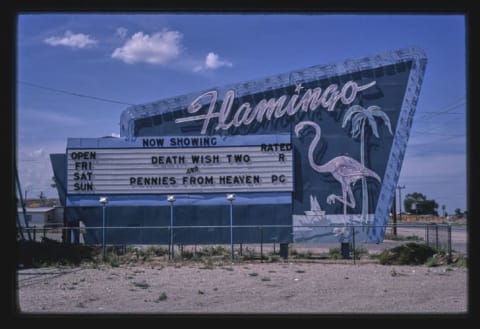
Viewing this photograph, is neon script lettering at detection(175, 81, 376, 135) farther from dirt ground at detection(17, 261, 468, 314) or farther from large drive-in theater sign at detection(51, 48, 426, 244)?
dirt ground at detection(17, 261, 468, 314)

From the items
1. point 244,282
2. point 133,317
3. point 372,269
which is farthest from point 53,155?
point 133,317

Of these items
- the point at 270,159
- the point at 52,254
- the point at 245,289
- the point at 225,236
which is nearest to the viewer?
the point at 245,289

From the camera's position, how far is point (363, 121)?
23297mm

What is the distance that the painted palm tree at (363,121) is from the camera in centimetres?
2323

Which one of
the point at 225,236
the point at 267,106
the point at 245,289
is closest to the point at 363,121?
the point at 267,106

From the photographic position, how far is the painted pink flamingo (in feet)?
76.4

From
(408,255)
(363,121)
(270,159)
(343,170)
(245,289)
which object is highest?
(363,121)

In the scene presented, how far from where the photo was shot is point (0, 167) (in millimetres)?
6242

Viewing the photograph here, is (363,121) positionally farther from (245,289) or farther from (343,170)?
(245,289)

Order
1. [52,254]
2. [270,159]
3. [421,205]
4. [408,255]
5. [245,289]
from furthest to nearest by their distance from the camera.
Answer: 1. [421,205]
2. [270,159]
3. [52,254]
4. [408,255]
5. [245,289]

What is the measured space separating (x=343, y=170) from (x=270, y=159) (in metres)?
2.63

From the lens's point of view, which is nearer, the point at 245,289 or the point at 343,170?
the point at 245,289

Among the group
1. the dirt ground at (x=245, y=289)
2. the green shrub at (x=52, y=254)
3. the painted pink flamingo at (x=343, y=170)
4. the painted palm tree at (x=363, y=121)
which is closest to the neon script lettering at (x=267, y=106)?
the painted palm tree at (x=363, y=121)

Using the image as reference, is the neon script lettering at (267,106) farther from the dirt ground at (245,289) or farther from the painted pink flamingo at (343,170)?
the dirt ground at (245,289)
